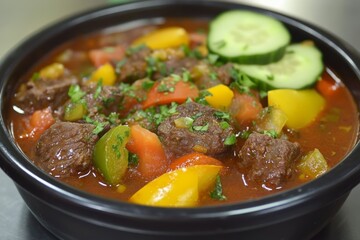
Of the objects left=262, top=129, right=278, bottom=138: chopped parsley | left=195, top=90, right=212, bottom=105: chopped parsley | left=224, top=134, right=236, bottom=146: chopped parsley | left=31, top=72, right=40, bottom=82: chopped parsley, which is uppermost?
left=195, top=90, right=212, bottom=105: chopped parsley

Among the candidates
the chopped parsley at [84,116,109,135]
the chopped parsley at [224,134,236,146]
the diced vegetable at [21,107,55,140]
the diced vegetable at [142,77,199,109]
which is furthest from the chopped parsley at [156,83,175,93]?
the diced vegetable at [21,107,55,140]

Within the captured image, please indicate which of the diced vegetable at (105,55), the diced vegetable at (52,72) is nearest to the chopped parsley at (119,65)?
the diced vegetable at (105,55)

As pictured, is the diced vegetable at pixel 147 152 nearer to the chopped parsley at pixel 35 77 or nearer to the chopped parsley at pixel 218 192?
the chopped parsley at pixel 218 192

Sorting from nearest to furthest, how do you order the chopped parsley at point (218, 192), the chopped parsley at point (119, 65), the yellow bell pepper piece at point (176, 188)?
1. the yellow bell pepper piece at point (176, 188)
2. the chopped parsley at point (218, 192)
3. the chopped parsley at point (119, 65)

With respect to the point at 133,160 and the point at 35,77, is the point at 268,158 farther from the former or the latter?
the point at 35,77

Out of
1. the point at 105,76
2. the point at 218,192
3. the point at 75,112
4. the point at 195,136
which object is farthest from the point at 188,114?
the point at 105,76

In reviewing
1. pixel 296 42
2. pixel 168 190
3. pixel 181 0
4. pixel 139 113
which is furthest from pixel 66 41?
pixel 168 190

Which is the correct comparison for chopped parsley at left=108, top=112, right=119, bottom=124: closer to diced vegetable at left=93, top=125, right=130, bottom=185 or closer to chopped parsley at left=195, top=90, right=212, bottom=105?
diced vegetable at left=93, top=125, right=130, bottom=185
